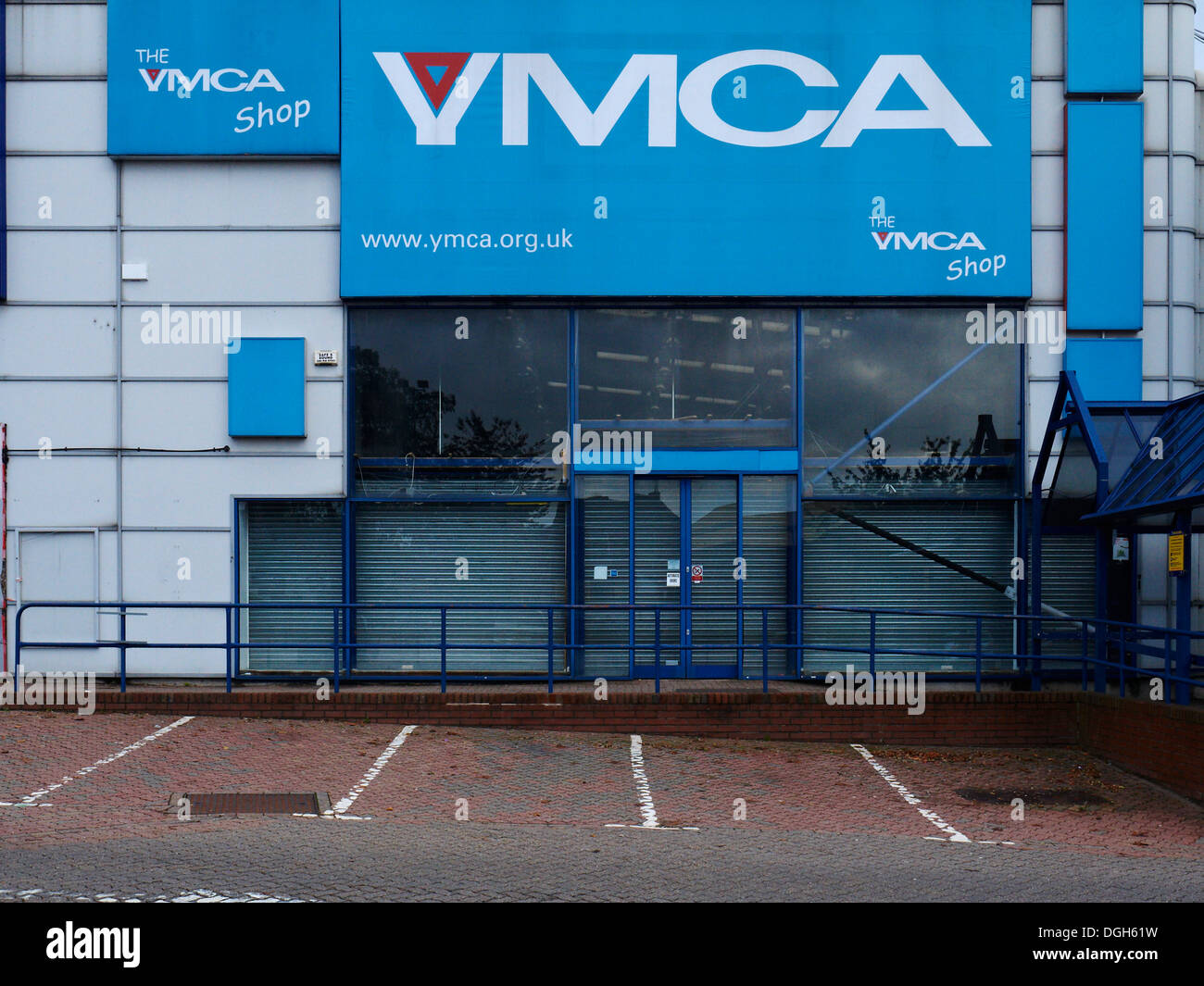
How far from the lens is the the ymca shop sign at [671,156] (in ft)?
46.5

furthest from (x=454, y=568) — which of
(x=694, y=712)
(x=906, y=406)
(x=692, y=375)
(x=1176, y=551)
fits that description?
(x=1176, y=551)

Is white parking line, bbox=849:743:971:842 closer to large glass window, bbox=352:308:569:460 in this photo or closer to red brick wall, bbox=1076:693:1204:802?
red brick wall, bbox=1076:693:1204:802

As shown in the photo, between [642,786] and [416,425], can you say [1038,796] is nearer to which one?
[642,786]

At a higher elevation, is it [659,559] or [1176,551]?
[1176,551]

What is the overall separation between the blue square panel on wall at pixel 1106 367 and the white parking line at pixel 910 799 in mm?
5747

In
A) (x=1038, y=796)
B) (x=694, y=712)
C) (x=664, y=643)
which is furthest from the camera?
(x=664, y=643)

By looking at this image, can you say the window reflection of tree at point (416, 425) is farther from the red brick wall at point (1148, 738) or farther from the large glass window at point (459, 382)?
the red brick wall at point (1148, 738)

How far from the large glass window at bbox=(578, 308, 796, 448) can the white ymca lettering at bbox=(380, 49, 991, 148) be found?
7.52 feet

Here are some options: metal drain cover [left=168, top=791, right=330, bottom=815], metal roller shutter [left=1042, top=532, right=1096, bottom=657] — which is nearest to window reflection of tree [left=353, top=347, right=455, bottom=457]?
metal drain cover [left=168, top=791, right=330, bottom=815]

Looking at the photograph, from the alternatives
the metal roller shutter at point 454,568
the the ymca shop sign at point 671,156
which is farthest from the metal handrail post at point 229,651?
the the ymca shop sign at point 671,156

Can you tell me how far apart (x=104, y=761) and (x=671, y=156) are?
9621 millimetres

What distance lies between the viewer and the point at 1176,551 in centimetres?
1140

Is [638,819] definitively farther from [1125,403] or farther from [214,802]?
[1125,403]

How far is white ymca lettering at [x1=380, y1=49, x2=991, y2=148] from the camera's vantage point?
14203 millimetres
